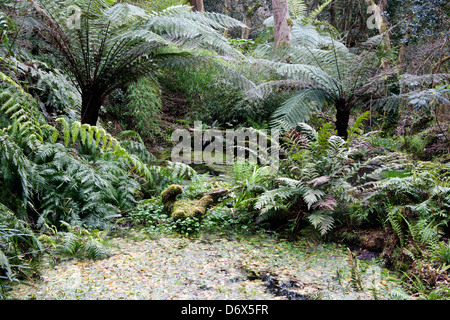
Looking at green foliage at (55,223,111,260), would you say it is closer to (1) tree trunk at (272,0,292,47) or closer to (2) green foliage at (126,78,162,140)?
(2) green foliage at (126,78,162,140)

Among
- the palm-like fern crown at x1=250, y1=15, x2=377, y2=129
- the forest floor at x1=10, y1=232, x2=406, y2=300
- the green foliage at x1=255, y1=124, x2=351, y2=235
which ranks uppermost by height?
the palm-like fern crown at x1=250, y1=15, x2=377, y2=129

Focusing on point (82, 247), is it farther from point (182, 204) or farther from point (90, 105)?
point (90, 105)

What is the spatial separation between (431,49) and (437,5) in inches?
24.4

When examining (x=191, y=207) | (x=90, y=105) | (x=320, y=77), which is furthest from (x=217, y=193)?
(x=320, y=77)

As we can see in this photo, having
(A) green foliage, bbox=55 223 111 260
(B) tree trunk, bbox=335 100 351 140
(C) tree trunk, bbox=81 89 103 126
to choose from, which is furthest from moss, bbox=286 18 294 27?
(A) green foliage, bbox=55 223 111 260

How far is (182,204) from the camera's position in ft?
10.9

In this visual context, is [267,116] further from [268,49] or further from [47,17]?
[47,17]

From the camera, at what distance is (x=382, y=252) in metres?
2.49

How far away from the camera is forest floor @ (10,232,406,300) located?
6.41 feet

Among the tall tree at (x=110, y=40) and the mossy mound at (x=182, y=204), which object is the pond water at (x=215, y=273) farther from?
the tall tree at (x=110, y=40)

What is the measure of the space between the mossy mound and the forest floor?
1.18 ft

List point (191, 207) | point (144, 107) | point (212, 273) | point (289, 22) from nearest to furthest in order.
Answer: point (212, 273)
point (191, 207)
point (144, 107)
point (289, 22)

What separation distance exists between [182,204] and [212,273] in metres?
1.16
